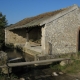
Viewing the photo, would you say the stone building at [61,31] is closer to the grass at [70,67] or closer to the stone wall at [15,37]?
the grass at [70,67]

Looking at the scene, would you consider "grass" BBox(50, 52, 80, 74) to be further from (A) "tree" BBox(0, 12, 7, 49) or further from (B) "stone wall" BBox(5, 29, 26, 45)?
(A) "tree" BBox(0, 12, 7, 49)

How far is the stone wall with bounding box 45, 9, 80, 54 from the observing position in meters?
10.2

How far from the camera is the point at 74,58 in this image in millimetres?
9500

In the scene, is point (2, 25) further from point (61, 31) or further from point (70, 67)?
point (70, 67)

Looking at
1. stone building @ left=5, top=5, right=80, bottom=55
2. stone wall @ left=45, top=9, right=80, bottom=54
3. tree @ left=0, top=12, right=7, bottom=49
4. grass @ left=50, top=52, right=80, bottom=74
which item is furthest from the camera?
tree @ left=0, top=12, right=7, bottom=49

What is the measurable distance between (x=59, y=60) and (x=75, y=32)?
3042 millimetres

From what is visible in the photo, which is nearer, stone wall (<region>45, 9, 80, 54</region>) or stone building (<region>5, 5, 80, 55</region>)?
stone building (<region>5, 5, 80, 55</region>)

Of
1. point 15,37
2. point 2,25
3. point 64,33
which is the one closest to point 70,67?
point 64,33

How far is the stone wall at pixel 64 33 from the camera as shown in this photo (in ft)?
33.3

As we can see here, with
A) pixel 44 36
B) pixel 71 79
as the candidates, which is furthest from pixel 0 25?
pixel 71 79

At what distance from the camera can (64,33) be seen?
10.6 metres

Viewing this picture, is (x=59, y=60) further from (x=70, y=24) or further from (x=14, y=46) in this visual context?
(x=14, y=46)

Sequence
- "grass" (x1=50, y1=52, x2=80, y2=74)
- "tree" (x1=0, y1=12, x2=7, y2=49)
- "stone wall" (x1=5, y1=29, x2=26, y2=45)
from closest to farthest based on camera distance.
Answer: "grass" (x1=50, y1=52, x2=80, y2=74)
"stone wall" (x1=5, y1=29, x2=26, y2=45)
"tree" (x1=0, y1=12, x2=7, y2=49)

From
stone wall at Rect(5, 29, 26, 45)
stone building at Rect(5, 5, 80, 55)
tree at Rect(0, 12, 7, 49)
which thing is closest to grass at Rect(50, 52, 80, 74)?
stone building at Rect(5, 5, 80, 55)
